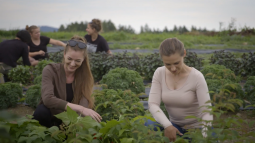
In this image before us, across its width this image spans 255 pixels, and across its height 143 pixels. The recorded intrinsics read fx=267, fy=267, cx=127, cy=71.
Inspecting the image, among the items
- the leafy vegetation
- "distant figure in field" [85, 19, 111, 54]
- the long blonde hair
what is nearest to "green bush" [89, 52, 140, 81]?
"distant figure in field" [85, 19, 111, 54]

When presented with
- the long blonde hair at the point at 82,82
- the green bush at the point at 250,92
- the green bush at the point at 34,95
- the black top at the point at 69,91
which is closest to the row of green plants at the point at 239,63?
the green bush at the point at 250,92

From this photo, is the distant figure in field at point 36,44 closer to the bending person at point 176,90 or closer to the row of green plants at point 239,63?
the row of green plants at point 239,63

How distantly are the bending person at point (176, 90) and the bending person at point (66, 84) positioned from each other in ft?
2.57

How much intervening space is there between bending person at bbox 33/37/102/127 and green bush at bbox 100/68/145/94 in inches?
39.5

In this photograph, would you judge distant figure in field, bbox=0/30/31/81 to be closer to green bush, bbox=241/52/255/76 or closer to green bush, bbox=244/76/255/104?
green bush, bbox=244/76/255/104

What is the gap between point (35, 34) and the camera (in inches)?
279

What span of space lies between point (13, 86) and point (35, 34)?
2.90m

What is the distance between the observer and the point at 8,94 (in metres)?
4.40

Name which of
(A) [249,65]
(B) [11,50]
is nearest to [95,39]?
(B) [11,50]

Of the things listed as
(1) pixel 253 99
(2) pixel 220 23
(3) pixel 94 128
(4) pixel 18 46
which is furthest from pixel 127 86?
(2) pixel 220 23

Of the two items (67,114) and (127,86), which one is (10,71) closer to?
(127,86)

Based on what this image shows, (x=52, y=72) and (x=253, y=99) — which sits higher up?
(x=52, y=72)

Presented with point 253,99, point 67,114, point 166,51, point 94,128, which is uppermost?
point 166,51

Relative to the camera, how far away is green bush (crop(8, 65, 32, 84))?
233 inches
